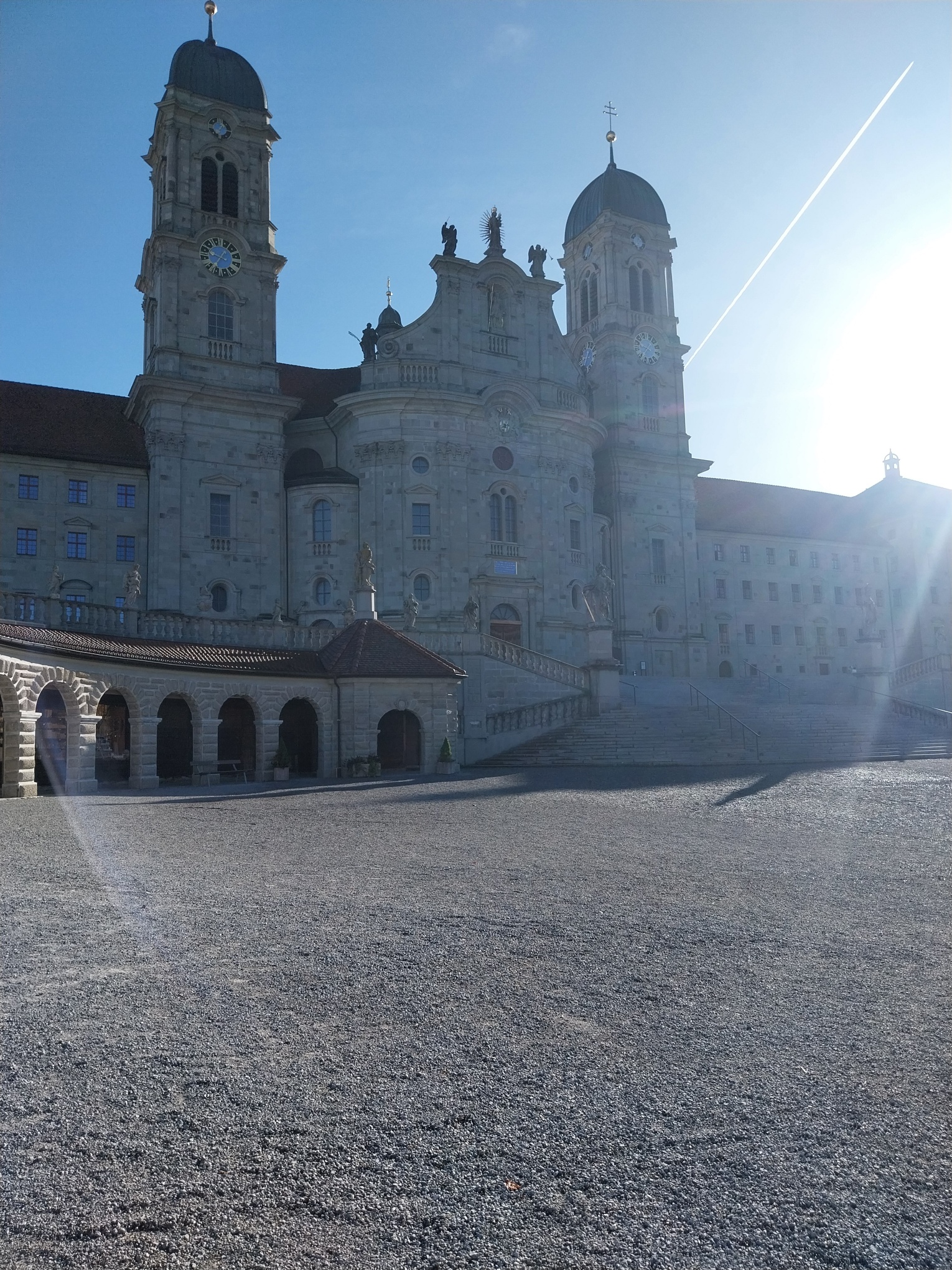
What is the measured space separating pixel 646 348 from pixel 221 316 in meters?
25.2

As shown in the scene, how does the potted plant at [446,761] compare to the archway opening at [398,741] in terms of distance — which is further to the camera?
the archway opening at [398,741]

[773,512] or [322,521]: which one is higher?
[773,512]

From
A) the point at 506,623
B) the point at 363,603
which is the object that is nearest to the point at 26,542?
the point at 363,603

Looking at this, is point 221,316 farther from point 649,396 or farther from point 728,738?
point 728,738

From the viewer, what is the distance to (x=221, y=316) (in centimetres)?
4512

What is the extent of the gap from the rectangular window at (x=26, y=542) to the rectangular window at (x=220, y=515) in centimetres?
755

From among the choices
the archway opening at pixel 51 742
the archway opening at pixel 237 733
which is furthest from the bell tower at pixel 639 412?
the archway opening at pixel 51 742

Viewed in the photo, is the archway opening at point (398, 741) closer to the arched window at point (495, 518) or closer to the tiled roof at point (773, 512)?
the arched window at point (495, 518)

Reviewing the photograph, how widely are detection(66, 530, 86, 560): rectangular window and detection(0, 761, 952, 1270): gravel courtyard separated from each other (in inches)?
1296

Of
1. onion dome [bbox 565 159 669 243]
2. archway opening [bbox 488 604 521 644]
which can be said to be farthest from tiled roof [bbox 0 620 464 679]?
onion dome [bbox 565 159 669 243]

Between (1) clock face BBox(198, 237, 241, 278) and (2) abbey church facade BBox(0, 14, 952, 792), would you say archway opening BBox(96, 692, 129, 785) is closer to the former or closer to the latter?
(2) abbey church facade BBox(0, 14, 952, 792)

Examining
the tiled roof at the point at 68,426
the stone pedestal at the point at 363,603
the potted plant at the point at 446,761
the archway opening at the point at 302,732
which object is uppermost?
the tiled roof at the point at 68,426

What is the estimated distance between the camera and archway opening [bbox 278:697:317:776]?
102ft

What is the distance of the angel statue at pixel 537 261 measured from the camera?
49.0 meters
